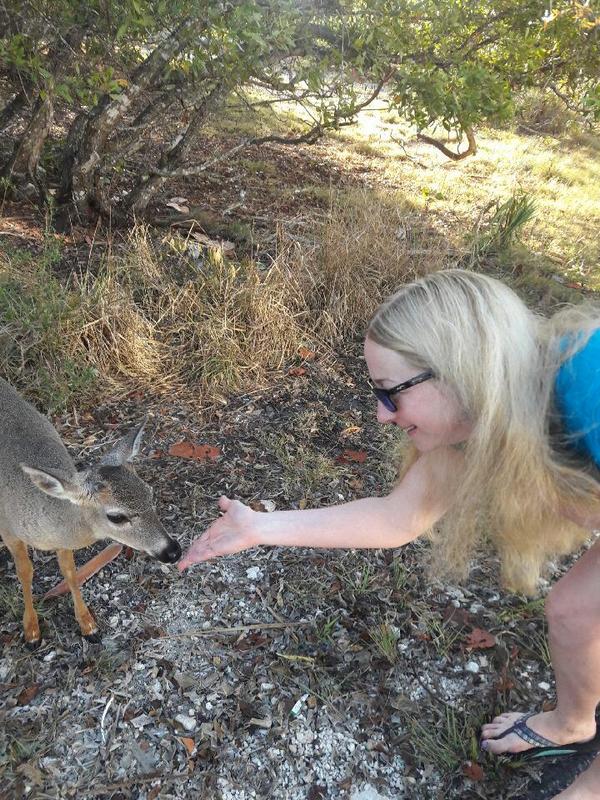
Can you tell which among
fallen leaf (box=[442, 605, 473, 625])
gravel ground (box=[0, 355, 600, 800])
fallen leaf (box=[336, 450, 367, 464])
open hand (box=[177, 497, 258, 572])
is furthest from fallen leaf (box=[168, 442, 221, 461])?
fallen leaf (box=[442, 605, 473, 625])

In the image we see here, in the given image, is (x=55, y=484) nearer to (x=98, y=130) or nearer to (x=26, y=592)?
(x=26, y=592)

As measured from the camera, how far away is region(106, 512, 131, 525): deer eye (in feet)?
8.13

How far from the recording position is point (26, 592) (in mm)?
2533

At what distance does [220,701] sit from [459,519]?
1172 millimetres

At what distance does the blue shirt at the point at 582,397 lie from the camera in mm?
1634

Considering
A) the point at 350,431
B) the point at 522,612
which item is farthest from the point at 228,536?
the point at 350,431

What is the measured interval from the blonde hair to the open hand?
0.76 m

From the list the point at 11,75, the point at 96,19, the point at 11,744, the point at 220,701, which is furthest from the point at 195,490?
the point at 11,75

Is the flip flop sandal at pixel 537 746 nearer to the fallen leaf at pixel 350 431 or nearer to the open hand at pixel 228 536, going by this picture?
the open hand at pixel 228 536

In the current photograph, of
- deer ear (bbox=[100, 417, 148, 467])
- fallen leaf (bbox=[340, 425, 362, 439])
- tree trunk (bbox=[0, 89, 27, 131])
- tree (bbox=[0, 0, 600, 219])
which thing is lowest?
fallen leaf (bbox=[340, 425, 362, 439])

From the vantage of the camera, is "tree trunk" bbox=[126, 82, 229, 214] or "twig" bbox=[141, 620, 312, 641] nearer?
"twig" bbox=[141, 620, 312, 641]

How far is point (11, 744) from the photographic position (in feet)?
7.11

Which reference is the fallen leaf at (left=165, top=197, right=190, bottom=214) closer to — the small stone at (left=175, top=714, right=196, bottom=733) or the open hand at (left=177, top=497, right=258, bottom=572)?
the open hand at (left=177, top=497, right=258, bottom=572)

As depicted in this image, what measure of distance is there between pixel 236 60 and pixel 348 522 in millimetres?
3046
